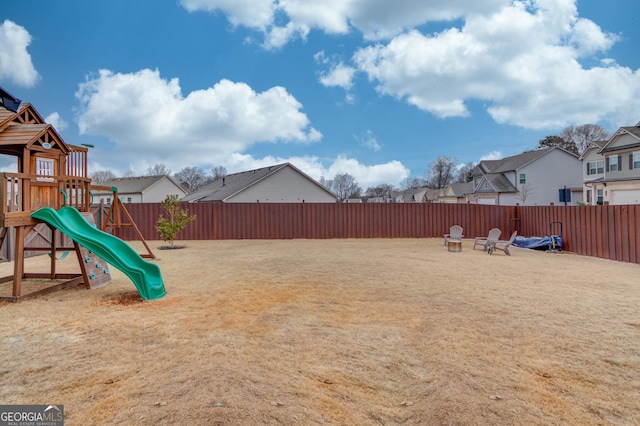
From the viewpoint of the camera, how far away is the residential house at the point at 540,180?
36.8m

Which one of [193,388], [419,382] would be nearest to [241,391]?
[193,388]

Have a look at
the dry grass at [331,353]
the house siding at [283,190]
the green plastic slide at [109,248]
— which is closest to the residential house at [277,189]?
the house siding at [283,190]

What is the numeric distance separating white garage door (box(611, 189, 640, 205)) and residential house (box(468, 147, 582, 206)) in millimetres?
9320

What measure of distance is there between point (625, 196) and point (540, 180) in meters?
10.7

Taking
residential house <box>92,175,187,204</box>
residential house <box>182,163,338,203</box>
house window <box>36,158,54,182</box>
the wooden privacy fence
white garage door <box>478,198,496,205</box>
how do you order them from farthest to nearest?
residential house <box>92,175,187,204</box>, white garage door <box>478,198,496,205</box>, residential house <box>182,163,338,203</box>, the wooden privacy fence, house window <box>36,158,54,182</box>

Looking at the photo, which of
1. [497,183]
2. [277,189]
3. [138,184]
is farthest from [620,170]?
[138,184]

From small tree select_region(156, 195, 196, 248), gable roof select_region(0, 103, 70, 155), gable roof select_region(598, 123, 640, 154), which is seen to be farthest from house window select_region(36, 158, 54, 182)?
gable roof select_region(598, 123, 640, 154)

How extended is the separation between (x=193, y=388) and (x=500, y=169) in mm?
42253

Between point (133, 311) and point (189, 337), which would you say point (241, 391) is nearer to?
point (189, 337)

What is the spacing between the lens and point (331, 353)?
3.90 meters

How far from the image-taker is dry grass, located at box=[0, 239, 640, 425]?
2.83 meters

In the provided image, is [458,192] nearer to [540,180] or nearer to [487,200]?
[487,200]

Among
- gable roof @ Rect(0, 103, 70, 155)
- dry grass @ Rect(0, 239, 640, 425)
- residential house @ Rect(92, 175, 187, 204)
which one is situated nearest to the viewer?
dry grass @ Rect(0, 239, 640, 425)

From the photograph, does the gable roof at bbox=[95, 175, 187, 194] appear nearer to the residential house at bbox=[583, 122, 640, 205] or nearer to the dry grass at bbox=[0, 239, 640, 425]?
the residential house at bbox=[583, 122, 640, 205]
